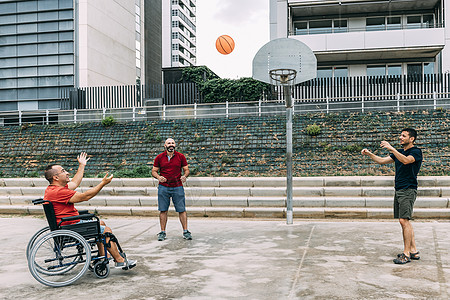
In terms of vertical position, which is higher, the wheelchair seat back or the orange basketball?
the orange basketball

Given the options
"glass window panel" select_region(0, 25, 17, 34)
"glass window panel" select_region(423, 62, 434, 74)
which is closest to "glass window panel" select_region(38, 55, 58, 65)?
"glass window panel" select_region(0, 25, 17, 34)

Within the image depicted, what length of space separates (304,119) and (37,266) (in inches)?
501

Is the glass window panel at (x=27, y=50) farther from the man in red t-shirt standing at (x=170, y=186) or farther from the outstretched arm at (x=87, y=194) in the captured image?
the outstretched arm at (x=87, y=194)

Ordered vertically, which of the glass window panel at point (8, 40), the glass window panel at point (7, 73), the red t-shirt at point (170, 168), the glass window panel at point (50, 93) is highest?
the glass window panel at point (8, 40)

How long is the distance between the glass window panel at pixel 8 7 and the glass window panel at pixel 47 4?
1.72 metres

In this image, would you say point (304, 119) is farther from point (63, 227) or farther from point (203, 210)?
point (63, 227)

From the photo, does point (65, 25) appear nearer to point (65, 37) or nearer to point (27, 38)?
point (65, 37)

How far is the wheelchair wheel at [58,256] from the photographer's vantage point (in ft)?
15.1

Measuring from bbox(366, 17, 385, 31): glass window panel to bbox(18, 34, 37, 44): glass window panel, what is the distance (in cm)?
2100

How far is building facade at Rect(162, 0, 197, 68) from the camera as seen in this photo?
2923 inches

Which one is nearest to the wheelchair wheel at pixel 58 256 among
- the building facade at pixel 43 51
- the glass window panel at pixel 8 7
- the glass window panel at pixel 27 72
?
the building facade at pixel 43 51

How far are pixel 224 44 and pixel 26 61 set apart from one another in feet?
43.1

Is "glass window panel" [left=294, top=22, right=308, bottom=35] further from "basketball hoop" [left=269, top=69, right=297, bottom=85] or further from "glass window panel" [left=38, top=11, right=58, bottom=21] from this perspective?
"basketball hoop" [left=269, top=69, right=297, bottom=85]

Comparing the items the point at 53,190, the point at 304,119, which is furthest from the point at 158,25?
the point at 53,190
